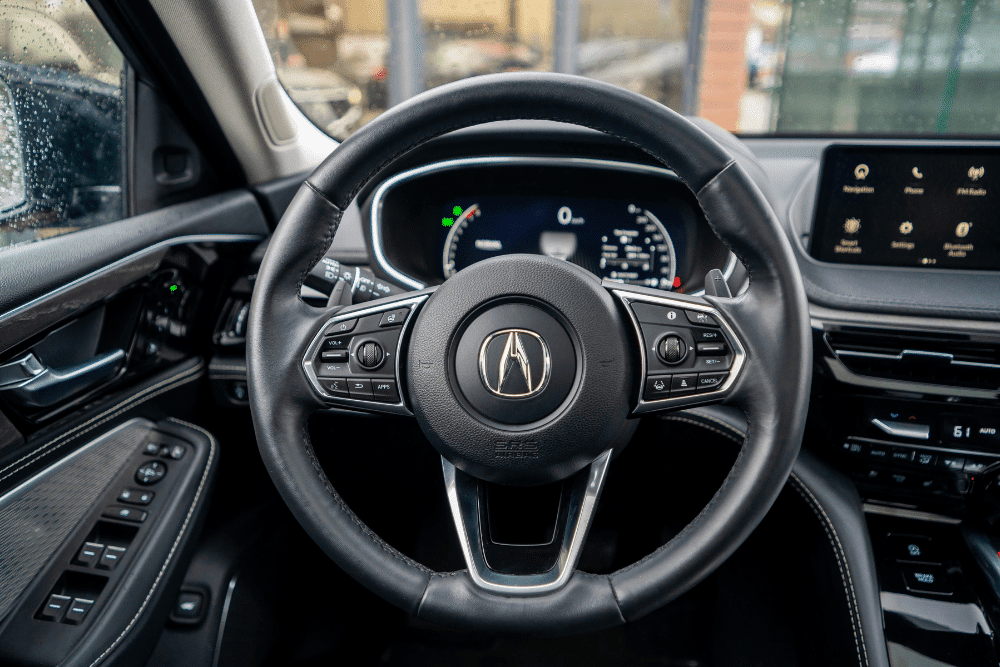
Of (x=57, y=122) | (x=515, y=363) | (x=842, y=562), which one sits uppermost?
(x=57, y=122)

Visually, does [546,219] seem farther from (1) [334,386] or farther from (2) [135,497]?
(2) [135,497]

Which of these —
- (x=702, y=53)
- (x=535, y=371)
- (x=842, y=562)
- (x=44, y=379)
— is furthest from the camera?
(x=702, y=53)

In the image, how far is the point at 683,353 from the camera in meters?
0.86

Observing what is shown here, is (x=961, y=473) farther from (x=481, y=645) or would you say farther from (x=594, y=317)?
(x=481, y=645)

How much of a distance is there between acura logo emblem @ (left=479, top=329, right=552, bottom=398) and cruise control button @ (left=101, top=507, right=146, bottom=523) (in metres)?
0.74

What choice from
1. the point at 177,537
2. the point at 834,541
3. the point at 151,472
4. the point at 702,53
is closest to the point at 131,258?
the point at 151,472

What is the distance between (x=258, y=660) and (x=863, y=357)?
1339 millimetres

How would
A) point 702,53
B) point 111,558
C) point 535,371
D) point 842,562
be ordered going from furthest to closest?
point 702,53, point 842,562, point 111,558, point 535,371

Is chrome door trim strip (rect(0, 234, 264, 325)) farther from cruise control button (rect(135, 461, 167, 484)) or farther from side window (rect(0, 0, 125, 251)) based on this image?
cruise control button (rect(135, 461, 167, 484))

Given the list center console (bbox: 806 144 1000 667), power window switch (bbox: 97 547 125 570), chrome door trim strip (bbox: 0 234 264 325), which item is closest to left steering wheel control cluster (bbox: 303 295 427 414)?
chrome door trim strip (bbox: 0 234 264 325)

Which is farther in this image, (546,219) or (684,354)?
(546,219)

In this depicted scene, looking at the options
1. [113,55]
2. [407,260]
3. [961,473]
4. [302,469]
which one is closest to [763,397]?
[302,469]

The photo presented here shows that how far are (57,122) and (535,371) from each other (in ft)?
3.49

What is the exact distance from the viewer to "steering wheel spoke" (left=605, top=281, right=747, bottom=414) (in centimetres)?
85
